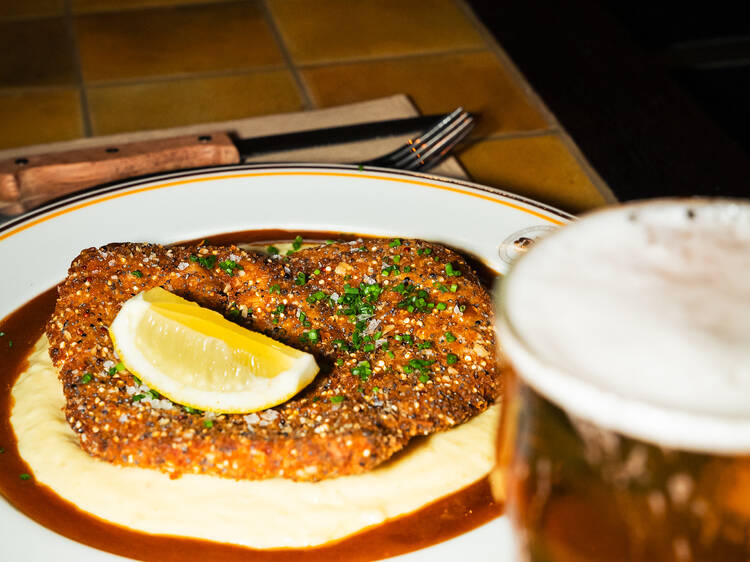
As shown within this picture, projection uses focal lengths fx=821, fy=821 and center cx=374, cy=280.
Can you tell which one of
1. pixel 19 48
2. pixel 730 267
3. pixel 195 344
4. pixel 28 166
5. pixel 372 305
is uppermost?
pixel 19 48

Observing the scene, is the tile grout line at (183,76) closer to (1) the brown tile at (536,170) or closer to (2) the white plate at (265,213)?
(1) the brown tile at (536,170)

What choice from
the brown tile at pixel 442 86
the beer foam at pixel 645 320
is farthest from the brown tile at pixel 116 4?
the beer foam at pixel 645 320

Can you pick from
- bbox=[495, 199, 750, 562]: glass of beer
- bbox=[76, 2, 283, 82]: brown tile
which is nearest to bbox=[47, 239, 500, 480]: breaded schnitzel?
bbox=[495, 199, 750, 562]: glass of beer

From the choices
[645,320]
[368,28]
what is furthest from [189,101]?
[645,320]

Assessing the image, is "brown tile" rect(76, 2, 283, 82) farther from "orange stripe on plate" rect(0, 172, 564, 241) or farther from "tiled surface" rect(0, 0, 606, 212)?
"orange stripe on plate" rect(0, 172, 564, 241)

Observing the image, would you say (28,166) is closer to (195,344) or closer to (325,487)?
(195,344)

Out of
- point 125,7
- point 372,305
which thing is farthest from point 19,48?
point 372,305

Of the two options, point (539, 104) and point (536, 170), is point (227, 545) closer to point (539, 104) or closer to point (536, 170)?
point (536, 170)
